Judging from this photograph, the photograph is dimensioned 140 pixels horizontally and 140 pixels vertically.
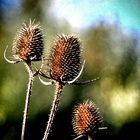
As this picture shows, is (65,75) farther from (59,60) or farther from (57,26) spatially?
(57,26)

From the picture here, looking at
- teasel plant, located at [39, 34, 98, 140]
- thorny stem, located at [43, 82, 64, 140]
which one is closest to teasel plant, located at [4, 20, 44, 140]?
teasel plant, located at [39, 34, 98, 140]

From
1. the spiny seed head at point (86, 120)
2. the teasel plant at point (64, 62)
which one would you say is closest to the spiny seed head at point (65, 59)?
the teasel plant at point (64, 62)

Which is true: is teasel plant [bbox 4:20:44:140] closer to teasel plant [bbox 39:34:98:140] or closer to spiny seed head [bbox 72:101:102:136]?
teasel plant [bbox 39:34:98:140]

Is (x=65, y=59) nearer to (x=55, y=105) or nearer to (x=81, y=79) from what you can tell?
(x=55, y=105)

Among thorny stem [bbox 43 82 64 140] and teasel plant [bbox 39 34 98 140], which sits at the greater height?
teasel plant [bbox 39 34 98 140]

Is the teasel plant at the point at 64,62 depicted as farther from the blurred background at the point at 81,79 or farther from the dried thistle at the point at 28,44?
the blurred background at the point at 81,79

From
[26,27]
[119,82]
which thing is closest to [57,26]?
[119,82]

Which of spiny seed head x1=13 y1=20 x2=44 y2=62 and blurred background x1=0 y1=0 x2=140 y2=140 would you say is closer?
spiny seed head x1=13 y1=20 x2=44 y2=62
